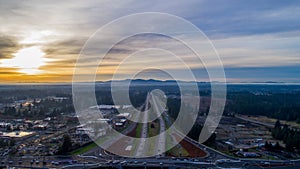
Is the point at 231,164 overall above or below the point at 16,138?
A: below

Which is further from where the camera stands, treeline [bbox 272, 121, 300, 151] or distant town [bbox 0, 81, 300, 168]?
treeline [bbox 272, 121, 300, 151]

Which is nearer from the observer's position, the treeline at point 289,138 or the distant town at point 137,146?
the distant town at point 137,146

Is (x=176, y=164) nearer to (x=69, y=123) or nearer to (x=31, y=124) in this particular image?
(x=69, y=123)

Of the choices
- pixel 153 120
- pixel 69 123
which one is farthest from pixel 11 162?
pixel 153 120

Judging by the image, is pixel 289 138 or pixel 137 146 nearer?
pixel 137 146

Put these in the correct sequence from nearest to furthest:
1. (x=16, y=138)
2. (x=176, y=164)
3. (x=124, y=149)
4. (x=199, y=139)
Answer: (x=176, y=164) < (x=124, y=149) < (x=199, y=139) < (x=16, y=138)

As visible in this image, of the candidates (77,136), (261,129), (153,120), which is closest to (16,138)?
(77,136)

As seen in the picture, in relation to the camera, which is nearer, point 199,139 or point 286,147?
point 286,147

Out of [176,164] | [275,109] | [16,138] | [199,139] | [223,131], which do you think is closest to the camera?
[176,164]

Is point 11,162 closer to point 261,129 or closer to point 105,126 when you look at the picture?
point 105,126
